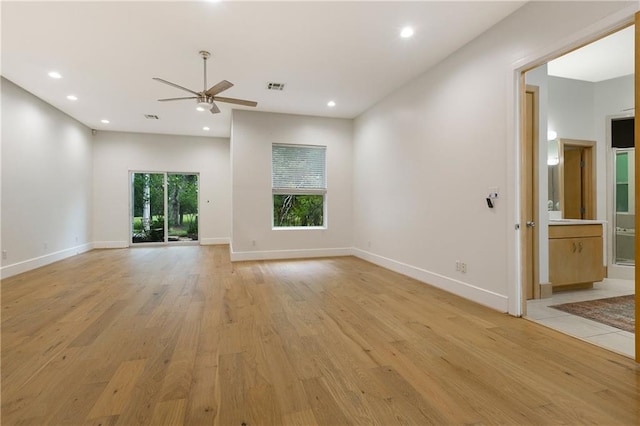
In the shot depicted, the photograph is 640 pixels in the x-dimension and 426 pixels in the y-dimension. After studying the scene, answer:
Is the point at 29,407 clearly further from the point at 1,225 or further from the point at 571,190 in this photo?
the point at 571,190

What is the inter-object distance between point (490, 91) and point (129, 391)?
392 centimetres

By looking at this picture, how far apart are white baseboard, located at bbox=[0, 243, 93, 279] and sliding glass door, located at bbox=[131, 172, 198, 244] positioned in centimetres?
139

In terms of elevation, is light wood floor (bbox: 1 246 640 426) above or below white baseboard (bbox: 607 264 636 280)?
below

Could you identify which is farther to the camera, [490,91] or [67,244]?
[67,244]

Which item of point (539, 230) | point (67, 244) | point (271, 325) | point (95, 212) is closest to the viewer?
point (271, 325)

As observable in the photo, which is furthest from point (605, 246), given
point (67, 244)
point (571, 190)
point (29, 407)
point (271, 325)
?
point (67, 244)

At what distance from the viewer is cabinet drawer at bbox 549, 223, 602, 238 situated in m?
3.66

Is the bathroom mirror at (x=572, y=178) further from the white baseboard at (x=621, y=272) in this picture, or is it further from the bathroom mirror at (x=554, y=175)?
the white baseboard at (x=621, y=272)

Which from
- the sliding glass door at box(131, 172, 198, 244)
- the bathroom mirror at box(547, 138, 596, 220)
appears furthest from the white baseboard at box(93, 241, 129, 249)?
the bathroom mirror at box(547, 138, 596, 220)

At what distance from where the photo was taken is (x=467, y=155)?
344 cm

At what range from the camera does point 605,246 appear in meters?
4.48

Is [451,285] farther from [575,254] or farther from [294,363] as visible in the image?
[294,363]

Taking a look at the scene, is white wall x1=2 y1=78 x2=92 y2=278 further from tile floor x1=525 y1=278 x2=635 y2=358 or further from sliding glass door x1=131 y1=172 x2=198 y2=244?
tile floor x1=525 y1=278 x2=635 y2=358

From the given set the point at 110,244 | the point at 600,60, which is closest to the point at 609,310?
the point at 600,60
